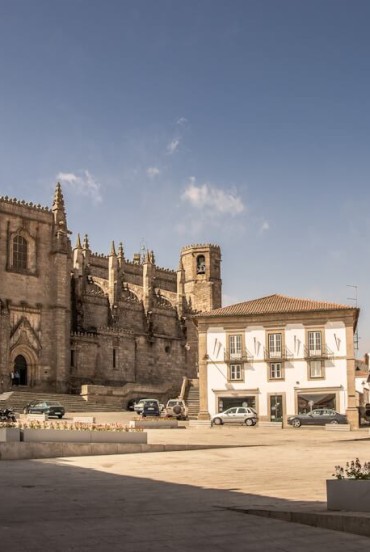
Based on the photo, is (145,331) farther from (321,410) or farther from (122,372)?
(321,410)

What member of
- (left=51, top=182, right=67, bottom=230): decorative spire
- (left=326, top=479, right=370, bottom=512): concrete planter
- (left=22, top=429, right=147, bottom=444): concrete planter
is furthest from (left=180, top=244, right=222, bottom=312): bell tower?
(left=326, top=479, right=370, bottom=512): concrete planter

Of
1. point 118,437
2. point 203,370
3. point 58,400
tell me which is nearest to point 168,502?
point 118,437

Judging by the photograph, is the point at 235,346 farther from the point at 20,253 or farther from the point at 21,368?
the point at 20,253

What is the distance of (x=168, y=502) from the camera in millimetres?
11562

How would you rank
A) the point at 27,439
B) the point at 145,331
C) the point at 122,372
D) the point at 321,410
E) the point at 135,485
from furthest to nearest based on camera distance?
the point at 145,331, the point at 122,372, the point at 321,410, the point at 27,439, the point at 135,485

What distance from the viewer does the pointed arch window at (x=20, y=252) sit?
5634 centimetres

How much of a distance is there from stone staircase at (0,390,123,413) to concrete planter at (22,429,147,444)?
25.0 metres

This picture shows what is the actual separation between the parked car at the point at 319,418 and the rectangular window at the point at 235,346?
6.95m

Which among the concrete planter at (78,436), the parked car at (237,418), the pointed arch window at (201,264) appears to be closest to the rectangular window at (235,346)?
the parked car at (237,418)

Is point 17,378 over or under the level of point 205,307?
under

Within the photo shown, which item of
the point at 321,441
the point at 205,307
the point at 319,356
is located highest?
the point at 205,307

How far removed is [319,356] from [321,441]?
1643cm

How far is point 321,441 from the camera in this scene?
94.7ft

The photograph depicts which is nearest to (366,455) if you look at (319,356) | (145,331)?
(319,356)
